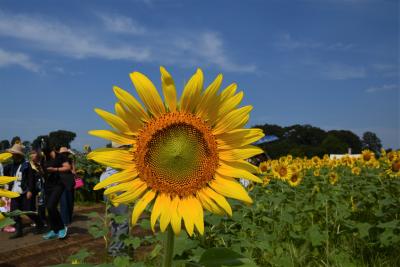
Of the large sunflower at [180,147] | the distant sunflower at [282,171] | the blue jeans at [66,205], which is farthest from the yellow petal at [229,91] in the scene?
the blue jeans at [66,205]

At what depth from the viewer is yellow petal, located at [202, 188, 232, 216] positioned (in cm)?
167

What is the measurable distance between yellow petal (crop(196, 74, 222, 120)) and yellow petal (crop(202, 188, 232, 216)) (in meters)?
0.29

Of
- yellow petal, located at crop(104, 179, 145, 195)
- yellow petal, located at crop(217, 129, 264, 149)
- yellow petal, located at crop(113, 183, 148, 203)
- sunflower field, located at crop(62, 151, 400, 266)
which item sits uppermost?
yellow petal, located at crop(217, 129, 264, 149)

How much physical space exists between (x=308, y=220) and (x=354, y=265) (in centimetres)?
242

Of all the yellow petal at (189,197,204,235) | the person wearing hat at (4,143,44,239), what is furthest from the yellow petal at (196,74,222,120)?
the person wearing hat at (4,143,44,239)

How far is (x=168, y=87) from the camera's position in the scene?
5.57ft

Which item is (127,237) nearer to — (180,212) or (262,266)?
(262,266)

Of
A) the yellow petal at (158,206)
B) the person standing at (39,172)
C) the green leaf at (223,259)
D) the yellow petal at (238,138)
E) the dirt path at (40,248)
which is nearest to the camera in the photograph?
the green leaf at (223,259)

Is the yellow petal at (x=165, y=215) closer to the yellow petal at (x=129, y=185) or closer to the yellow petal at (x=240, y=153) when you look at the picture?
the yellow petal at (x=129, y=185)

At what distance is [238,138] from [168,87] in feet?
1.12

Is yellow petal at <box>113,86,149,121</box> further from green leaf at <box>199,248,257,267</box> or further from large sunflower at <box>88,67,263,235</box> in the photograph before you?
green leaf at <box>199,248,257,267</box>

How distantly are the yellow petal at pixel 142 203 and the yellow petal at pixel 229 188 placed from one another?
24cm

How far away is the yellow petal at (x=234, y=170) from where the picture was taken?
171 cm

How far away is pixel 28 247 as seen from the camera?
7.44 m
